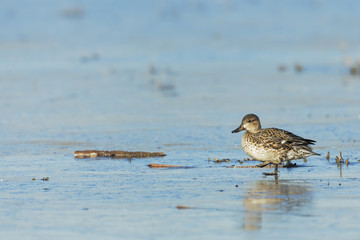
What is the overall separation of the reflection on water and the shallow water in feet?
0.06

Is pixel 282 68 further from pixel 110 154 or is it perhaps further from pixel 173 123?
pixel 110 154

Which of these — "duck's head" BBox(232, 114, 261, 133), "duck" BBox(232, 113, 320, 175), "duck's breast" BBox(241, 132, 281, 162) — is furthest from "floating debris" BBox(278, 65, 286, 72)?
"duck's breast" BBox(241, 132, 281, 162)

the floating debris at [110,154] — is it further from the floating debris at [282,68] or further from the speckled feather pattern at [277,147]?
the floating debris at [282,68]

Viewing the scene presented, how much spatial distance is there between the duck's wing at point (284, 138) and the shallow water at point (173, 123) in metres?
0.29

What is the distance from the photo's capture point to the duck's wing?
873 cm

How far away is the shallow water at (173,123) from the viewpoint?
6.46 m

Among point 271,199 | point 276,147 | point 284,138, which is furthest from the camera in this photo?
point 284,138

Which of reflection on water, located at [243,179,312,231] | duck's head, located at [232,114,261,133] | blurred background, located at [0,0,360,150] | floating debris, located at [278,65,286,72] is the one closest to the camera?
reflection on water, located at [243,179,312,231]

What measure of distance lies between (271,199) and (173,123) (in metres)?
5.09

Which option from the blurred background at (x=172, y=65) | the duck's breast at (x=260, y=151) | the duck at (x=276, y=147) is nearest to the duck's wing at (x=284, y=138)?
the duck at (x=276, y=147)

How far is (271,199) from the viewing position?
279 inches

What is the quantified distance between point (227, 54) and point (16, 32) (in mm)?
8692

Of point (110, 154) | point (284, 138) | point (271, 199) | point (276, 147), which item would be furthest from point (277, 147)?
point (110, 154)

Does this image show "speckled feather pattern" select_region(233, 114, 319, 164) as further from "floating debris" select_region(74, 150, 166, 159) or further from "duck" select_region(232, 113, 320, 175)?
"floating debris" select_region(74, 150, 166, 159)
